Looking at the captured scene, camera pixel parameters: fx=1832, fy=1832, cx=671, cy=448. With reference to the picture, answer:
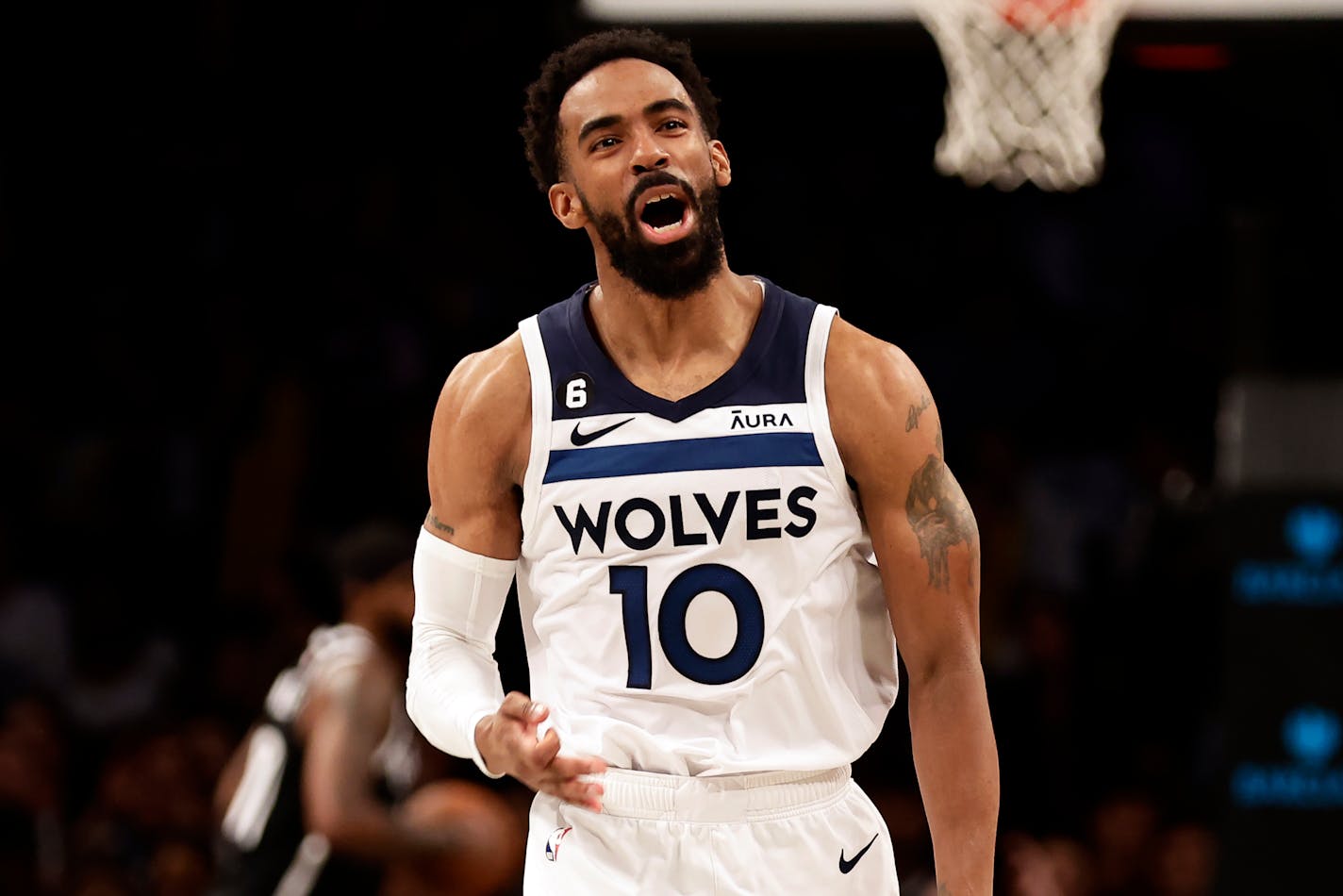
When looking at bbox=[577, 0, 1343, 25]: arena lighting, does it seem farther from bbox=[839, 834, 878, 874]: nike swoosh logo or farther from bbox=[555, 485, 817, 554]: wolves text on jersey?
bbox=[839, 834, 878, 874]: nike swoosh logo

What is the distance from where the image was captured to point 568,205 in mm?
3502

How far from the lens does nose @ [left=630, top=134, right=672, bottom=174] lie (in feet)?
11.0

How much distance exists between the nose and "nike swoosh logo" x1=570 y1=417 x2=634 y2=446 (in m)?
0.46

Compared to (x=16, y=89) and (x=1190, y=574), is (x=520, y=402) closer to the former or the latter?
(x=1190, y=574)

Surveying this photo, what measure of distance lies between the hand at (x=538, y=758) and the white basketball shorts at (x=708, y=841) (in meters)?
0.19

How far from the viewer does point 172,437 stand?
927 centimetres

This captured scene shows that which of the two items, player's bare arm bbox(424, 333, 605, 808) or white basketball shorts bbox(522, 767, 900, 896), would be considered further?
player's bare arm bbox(424, 333, 605, 808)

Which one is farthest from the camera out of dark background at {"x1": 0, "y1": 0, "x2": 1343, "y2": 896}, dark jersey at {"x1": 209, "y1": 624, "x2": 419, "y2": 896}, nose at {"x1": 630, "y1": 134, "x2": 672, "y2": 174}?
dark background at {"x1": 0, "y1": 0, "x2": 1343, "y2": 896}

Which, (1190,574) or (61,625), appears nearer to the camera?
(1190,574)

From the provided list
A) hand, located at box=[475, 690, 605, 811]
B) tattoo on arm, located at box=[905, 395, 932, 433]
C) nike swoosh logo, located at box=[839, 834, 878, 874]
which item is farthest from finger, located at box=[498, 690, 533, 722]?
tattoo on arm, located at box=[905, 395, 932, 433]

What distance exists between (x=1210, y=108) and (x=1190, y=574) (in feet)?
9.87

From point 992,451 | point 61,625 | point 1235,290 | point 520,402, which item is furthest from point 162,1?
point 520,402

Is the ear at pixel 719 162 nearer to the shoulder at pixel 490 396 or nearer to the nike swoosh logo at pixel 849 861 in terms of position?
the shoulder at pixel 490 396

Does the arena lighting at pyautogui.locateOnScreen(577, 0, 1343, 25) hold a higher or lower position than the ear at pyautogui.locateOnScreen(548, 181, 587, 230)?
higher
